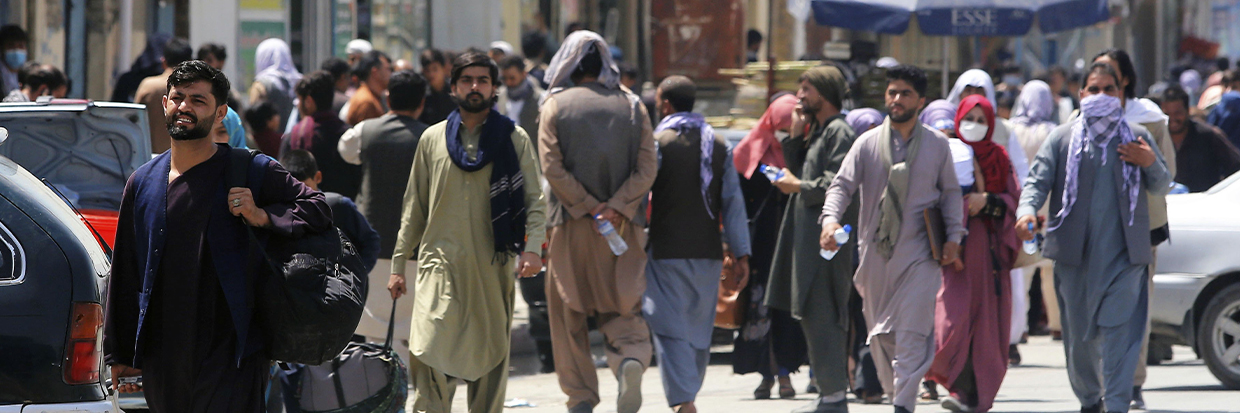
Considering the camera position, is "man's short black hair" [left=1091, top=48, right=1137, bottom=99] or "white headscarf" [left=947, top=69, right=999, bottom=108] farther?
"white headscarf" [left=947, top=69, right=999, bottom=108]

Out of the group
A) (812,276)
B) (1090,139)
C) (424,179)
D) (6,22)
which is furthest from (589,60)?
(6,22)

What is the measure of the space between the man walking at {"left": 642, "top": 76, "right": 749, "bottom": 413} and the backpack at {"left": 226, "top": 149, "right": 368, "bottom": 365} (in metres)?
3.13

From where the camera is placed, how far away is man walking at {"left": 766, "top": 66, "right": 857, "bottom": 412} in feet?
23.8

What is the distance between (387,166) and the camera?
306 inches

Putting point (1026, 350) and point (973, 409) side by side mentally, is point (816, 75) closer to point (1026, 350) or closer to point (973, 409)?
point (973, 409)

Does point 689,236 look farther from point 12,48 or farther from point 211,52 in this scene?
point 12,48

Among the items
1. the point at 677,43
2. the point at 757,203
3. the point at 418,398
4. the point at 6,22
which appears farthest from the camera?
the point at 677,43

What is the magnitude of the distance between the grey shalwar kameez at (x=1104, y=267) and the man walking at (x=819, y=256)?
909 mm

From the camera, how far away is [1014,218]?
767cm

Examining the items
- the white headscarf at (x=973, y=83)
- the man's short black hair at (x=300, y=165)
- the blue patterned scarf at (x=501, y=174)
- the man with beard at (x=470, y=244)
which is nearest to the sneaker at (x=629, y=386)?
the man with beard at (x=470, y=244)

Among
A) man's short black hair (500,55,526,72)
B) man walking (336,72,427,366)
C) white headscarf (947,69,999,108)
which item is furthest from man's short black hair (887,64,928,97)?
man's short black hair (500,55,526,72)

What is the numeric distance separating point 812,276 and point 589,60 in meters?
1.46

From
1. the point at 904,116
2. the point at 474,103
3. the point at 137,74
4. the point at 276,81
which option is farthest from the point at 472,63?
the point at 137,74

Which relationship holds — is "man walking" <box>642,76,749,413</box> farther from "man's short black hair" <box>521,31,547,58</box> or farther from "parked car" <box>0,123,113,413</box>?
"man's short black hair" <box>521,31,547,58</box>
